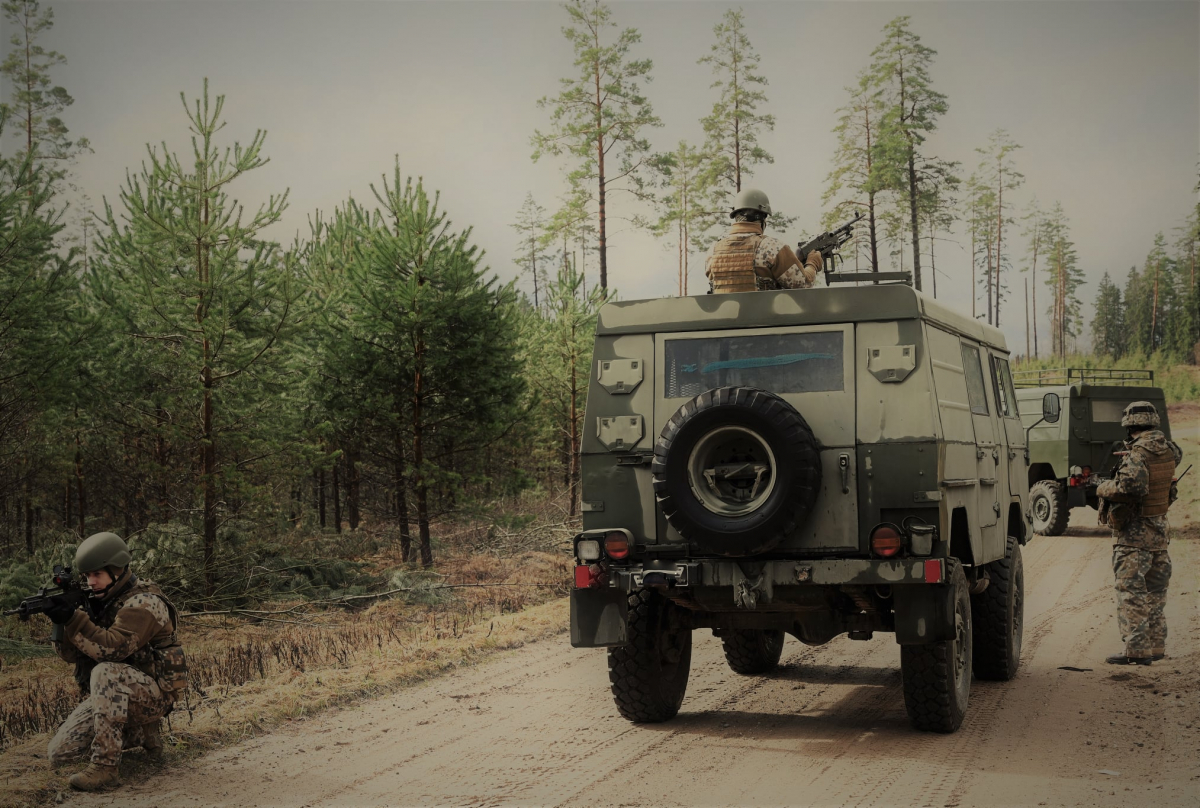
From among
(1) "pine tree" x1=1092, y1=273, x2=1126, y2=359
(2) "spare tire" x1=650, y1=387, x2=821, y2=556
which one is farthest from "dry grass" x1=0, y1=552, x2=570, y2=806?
(1) "pine tree" x1=1092, y1=273, x2=1126, y2=359

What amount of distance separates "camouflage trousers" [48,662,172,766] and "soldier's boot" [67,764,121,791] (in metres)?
0.03

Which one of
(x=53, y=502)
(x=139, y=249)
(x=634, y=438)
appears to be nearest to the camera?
(x=634, y=438)

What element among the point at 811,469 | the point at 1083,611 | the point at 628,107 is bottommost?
the point at 1083,611

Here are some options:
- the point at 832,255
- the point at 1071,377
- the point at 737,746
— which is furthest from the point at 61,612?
the point at 1071,377

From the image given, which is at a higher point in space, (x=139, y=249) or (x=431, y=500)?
(x=139, y=249)

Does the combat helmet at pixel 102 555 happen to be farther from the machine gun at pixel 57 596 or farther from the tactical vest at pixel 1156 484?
the tactical vest at pixel 1156 484

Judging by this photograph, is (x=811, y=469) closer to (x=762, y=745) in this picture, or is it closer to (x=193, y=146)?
(x=762, y=745)

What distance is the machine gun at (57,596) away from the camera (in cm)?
548

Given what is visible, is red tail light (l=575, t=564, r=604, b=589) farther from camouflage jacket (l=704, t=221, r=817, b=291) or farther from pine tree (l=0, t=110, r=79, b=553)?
pine tree (l=0, t=110, r=79, b=553)

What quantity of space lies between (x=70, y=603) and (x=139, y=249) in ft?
35.3

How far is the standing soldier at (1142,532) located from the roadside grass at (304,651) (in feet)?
17.8

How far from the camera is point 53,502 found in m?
23.4

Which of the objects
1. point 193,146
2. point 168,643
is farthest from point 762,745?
point 193,146

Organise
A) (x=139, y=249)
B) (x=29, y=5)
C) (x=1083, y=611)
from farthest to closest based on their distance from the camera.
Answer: (x=29, y=5) < (x=139, y=249) < (x=1083, y=611)
